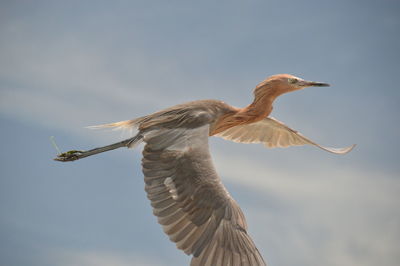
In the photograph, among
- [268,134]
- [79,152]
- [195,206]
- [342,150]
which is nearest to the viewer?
[195,206]

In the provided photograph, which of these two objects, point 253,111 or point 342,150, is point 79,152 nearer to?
point 253,111

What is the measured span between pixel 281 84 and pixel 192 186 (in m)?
1.93

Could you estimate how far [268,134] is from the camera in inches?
284

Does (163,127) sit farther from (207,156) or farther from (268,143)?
(268,143)

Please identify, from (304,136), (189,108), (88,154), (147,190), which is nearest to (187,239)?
(147,190)

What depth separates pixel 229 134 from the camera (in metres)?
7.05

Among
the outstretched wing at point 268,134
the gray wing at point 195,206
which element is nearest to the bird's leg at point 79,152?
the gray wing at point 195,206

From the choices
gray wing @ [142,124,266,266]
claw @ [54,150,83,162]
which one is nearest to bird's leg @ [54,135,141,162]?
claw @ [54,150,83,162]

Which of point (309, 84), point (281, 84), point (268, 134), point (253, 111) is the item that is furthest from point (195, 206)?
point (268, 134)

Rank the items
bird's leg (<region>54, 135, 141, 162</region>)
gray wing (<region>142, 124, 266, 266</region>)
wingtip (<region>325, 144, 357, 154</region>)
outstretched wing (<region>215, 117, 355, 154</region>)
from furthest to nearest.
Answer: outstretched wing (<region>215, 117, 355, 154</region>), wingtip (<region>325, 144, 357, 154</region>), bird's leg (<region>54, 135, 141, 162</region>), gray wing (<region>142, 124, 266, 266</region>)

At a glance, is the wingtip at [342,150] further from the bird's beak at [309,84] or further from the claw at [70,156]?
the claw at [70,156]

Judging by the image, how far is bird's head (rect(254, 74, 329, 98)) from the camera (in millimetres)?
5887

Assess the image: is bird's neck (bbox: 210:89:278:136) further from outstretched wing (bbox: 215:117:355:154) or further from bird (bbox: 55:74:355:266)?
outstretched wing (bbox: 215:117:355:154)

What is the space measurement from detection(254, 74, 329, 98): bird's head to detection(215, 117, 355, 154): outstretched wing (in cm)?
115
